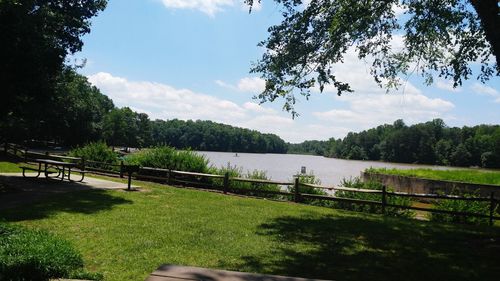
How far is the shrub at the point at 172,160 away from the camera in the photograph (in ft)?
74.3

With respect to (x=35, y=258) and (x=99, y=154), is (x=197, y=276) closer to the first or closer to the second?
(x=35, y=258)

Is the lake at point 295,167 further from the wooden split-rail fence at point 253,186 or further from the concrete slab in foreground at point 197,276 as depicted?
the concrete slab in foreground at point 197,276

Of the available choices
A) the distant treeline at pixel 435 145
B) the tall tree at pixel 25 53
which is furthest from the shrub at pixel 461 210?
the distant treeline at pixel 435 145

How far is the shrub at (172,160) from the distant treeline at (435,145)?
97.1 meters

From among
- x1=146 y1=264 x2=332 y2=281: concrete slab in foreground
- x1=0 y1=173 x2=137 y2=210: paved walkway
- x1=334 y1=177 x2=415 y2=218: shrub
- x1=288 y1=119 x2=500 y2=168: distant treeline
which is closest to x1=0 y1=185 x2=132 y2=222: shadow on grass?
x1=0 y1=173 x2=137 y2=210: paved walkway

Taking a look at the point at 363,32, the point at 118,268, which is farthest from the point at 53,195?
the point at 363,32

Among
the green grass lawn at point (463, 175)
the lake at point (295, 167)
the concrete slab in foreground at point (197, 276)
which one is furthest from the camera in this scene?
the lake at point (295, 167)

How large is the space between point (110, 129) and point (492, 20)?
110 metres

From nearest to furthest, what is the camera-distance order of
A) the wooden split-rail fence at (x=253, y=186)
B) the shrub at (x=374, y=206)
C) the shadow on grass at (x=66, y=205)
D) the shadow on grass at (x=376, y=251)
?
the shadow on grass at (x=376, y=251)
the shadow on grass at (x=66, y=205)
the wooden split-rail fence at (x=253, y=186)
the shrub at (x=374, y=206)

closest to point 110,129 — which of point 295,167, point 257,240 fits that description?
point 295,167

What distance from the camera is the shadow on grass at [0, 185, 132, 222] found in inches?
426

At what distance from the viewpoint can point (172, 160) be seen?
23266mm

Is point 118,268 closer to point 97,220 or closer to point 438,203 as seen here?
point 97,220

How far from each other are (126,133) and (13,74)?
11182cm
